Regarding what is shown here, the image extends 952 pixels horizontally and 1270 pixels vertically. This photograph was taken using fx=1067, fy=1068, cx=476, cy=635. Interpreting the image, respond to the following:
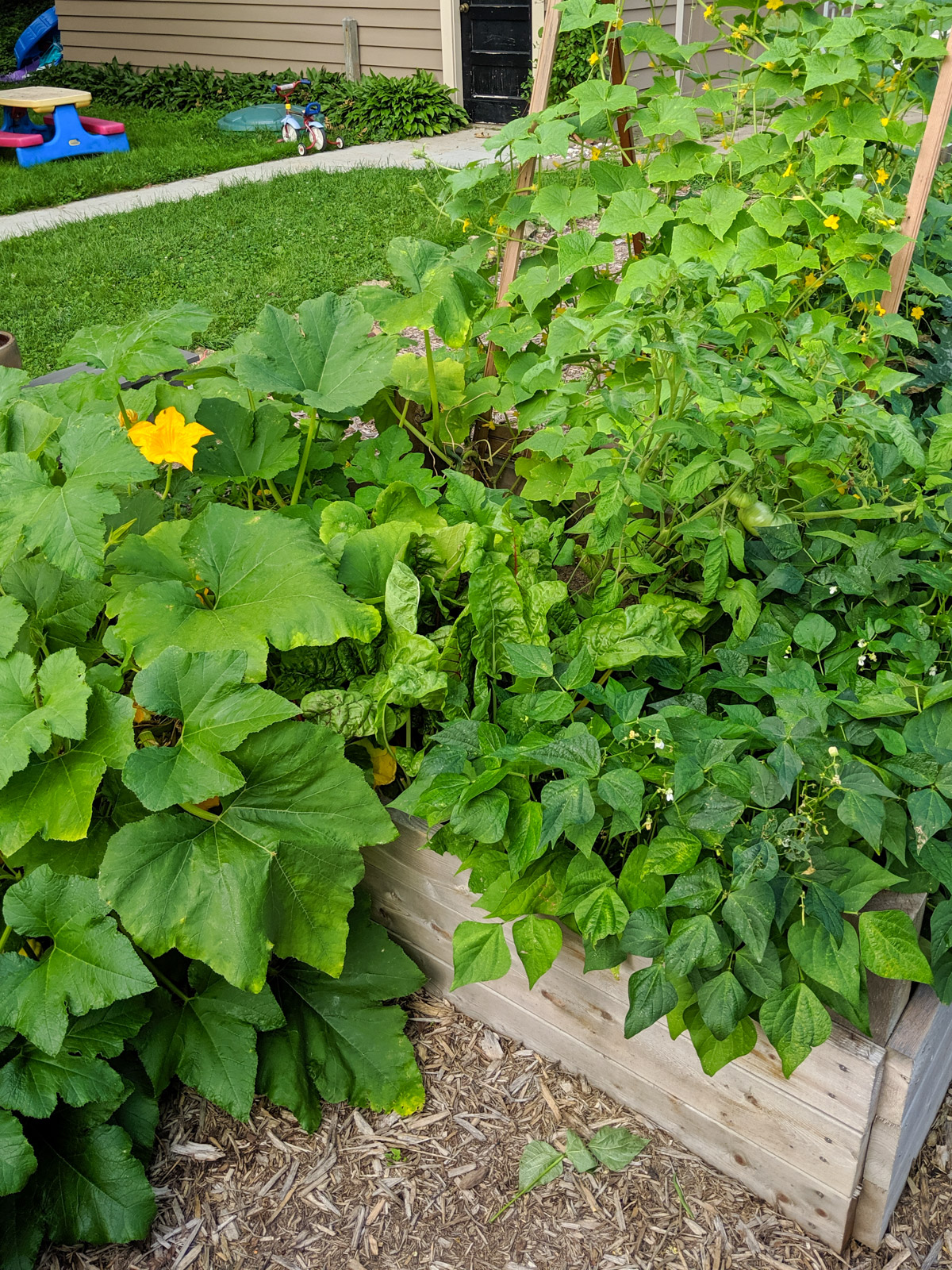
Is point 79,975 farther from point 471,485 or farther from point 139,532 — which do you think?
point 471,485

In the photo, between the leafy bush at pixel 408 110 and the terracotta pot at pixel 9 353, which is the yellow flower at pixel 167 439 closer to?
the terracotta pot at pixel 9 353

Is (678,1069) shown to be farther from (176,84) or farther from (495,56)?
(176,84)

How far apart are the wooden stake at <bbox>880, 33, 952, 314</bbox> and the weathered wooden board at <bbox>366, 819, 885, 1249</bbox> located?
1.40m

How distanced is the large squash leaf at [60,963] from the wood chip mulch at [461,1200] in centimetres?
38

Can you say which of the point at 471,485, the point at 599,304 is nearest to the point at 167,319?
the point at 471,485

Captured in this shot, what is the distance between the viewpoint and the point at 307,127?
8.48 metres

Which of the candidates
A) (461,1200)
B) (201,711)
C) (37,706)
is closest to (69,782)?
(37,706)

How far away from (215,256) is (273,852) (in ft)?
16.3

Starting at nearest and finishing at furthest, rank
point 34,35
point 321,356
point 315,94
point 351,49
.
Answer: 1. point 321,356
2. point 351,49
3. point 315,94
4. point 34,35

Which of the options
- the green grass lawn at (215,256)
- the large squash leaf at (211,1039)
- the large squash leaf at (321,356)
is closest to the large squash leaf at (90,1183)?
the large squash leaf at (211,1039)

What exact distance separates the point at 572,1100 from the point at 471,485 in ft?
3.29

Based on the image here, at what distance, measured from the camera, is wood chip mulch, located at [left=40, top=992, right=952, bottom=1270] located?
1464mm

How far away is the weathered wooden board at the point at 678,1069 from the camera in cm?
133

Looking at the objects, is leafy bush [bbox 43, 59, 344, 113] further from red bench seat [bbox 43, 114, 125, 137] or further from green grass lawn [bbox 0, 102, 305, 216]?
red bench seat [bbox 43, 114, 125, 137]
